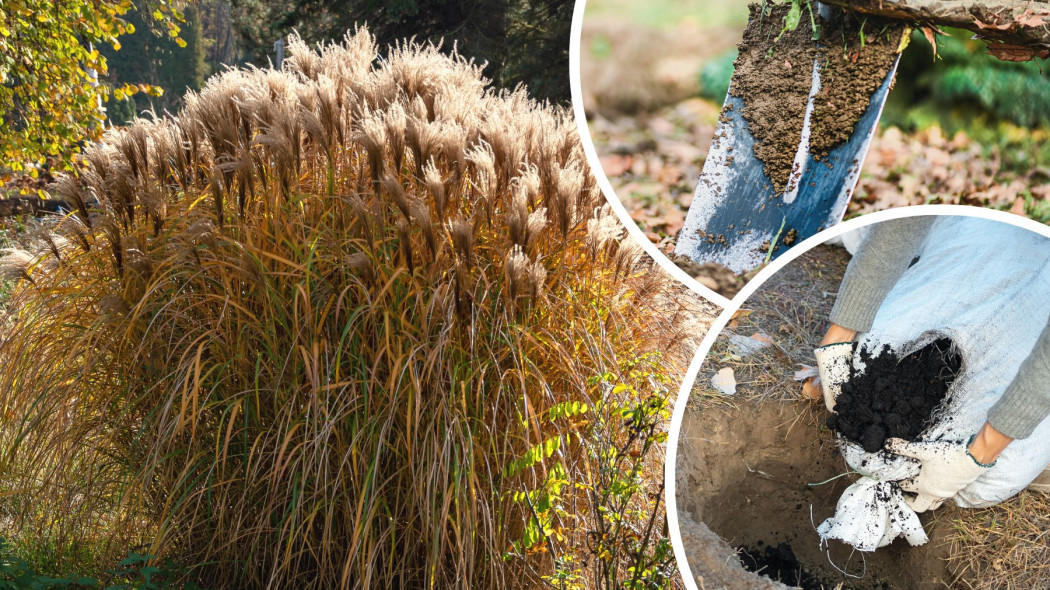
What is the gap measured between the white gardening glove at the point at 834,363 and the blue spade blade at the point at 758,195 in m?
0.28

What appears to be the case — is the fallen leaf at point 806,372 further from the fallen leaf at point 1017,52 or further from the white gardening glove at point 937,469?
the fallen leaf at point 1017,52

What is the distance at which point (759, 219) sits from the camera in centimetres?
169

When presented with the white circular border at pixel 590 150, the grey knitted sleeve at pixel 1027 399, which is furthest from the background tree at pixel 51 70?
the grey knitted sleeve at pixel 1027 399

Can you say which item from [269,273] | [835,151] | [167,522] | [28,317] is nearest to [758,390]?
[835,151]

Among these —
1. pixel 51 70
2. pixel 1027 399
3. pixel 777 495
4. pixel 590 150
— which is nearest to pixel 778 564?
pixel 777 495

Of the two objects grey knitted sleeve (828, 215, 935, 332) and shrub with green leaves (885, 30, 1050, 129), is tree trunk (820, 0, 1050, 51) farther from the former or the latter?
grey knitted sleeve (828, 215, 935, 332)

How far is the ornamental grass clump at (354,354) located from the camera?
2.33m

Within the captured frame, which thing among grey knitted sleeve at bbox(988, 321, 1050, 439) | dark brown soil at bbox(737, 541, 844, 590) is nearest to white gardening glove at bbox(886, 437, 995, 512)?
grey knitted sleeve at bbox(988, 321, 1050, 439)

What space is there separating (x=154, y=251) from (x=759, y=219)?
81.3 inches

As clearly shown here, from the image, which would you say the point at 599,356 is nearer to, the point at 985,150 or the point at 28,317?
the point at 985,150

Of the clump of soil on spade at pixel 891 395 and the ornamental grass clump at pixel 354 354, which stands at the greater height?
the ornamental grass clump at pixel 354 354

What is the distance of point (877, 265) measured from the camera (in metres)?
1.66

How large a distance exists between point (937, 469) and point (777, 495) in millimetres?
407

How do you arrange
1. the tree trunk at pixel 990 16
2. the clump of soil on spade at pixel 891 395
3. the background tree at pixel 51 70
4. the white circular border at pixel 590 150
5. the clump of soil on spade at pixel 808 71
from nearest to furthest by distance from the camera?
the tree trunk at pixel 990 16
the clump of soil on spade at pixel 808 71
the white circular border at pixel 590 150
the clump of soil on spade at pixel 891 395
the background tree at pixel 51 70
